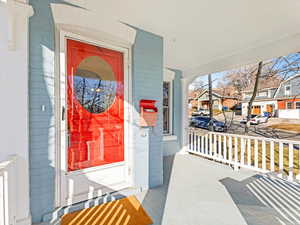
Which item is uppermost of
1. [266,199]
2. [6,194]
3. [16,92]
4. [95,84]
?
[95,84]

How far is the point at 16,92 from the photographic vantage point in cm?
145

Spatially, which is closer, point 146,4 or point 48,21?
point 48,21

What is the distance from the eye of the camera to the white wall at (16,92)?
4.56 feet

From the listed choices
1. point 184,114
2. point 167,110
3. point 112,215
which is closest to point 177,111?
point 184,114

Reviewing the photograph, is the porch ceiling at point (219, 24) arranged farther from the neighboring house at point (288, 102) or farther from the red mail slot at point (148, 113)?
the neighboring house at point (288, 102)

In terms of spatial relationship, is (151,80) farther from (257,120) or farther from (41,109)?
(257,120)

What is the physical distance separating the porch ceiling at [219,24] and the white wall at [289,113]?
869 centimetres

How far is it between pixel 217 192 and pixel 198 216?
754mm

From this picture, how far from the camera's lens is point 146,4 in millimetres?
1904

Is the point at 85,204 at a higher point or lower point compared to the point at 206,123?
lower

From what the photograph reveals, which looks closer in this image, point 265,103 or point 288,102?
point 288,102

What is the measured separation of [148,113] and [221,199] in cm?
169

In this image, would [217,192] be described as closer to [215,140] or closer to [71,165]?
[215,140]

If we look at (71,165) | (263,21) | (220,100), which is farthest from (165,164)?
(220,100)
